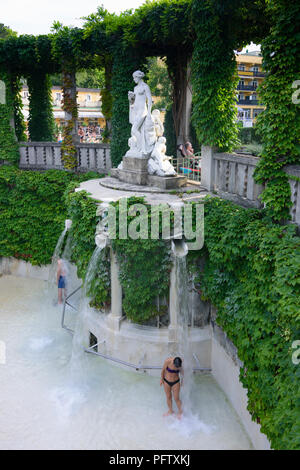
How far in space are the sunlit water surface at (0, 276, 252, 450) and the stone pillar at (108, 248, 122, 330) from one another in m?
0.94

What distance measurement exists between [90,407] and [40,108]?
42.3 ft

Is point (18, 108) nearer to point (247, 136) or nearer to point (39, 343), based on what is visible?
point (39, 343)

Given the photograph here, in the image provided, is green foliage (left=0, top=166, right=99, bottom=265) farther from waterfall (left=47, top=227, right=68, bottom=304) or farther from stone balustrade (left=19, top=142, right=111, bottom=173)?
waterfall (left=47, top=227, right=68, bottom=304)

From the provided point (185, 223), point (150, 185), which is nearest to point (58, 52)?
point (150, 185)

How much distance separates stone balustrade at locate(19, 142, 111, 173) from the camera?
13836mm

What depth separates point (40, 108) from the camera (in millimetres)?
16734

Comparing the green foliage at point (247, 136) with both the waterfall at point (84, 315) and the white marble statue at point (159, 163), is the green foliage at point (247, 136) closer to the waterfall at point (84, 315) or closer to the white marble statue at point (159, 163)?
the white marble statue at point (159, 163)

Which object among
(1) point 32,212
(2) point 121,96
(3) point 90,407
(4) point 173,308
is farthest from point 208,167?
(1) point 32,212

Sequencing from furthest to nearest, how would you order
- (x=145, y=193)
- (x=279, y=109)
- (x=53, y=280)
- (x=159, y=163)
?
(x=53, y=280)
(x=159, y=163)
(x=145, y=193)
(x=279, y=109)

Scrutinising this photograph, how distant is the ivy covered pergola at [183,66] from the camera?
6582 mm

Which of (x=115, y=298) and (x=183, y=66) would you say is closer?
(x=115, y=298)

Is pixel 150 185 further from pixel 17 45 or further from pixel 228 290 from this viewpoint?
pixel 17 45

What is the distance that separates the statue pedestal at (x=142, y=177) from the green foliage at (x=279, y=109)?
3.42 meters

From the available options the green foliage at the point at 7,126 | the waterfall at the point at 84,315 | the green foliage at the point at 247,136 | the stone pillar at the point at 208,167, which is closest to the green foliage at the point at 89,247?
the waterfall at the point at 84,315
